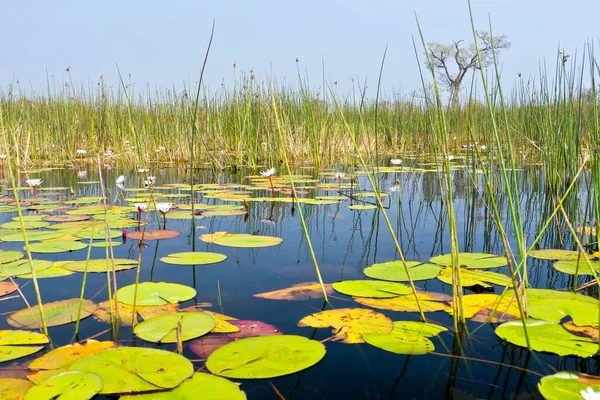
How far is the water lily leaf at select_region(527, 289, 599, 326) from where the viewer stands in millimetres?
1145

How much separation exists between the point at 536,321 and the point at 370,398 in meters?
0.52

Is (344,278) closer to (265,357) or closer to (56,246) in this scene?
(265,357)

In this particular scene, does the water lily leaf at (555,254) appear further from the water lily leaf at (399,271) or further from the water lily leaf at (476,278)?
the water lily leaf at (399,271)

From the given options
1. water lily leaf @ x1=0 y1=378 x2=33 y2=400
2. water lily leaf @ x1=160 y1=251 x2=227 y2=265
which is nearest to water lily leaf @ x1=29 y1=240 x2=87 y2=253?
water lily leaf @ x1=160 y1=251 x2=227 y2=265

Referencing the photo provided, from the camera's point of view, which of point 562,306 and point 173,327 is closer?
point 173,327

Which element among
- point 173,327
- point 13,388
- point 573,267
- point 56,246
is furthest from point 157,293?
point 573,267

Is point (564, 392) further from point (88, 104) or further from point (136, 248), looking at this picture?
point (88, 104)

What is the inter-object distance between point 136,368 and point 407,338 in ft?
1.95

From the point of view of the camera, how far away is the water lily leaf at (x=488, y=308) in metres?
1.19

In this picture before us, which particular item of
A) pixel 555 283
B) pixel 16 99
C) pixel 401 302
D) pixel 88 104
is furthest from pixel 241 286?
pixel 16 99

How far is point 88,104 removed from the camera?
21.6 feet

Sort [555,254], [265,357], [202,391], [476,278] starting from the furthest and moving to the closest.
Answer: [555,254] < [476,278] < [265,357] < [202,391]

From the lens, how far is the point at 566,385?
0.84 metres

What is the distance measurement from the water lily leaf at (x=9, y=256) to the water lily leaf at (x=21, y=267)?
0.15 feet
